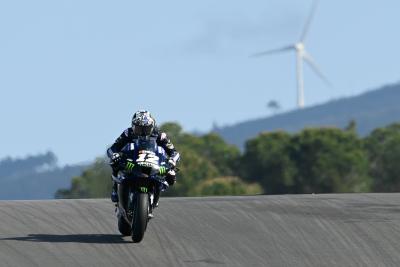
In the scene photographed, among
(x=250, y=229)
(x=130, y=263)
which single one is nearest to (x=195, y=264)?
(x=130, y=263)

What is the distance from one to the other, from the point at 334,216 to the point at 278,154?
11248 cm

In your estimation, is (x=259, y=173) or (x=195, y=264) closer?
(x=195, y=264)

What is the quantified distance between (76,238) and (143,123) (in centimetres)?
192

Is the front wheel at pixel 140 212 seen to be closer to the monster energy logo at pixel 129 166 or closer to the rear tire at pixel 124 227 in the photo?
the monster energy logo at pixel 129 166

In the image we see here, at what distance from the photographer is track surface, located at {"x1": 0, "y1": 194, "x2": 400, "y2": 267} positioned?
1962 centimetres

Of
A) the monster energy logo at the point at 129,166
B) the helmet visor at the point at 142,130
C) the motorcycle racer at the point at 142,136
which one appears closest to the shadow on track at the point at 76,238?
the motorcycle racer at the point at 142,136

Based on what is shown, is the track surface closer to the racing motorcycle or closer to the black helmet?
the racing motorcycle

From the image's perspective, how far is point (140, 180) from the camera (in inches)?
816

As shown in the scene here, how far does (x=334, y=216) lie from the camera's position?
80.4 ft

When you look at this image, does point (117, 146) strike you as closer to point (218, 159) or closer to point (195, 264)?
point (195, 264)

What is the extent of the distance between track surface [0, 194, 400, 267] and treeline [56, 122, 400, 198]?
88.9m

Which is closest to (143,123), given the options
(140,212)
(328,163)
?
(140,212)

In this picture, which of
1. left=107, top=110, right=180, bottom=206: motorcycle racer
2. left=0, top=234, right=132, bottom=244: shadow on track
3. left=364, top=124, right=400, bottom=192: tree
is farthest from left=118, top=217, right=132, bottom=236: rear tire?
left=364, top=124, right=400, bottom=192: tree

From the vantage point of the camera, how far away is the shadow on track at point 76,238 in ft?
69.3
